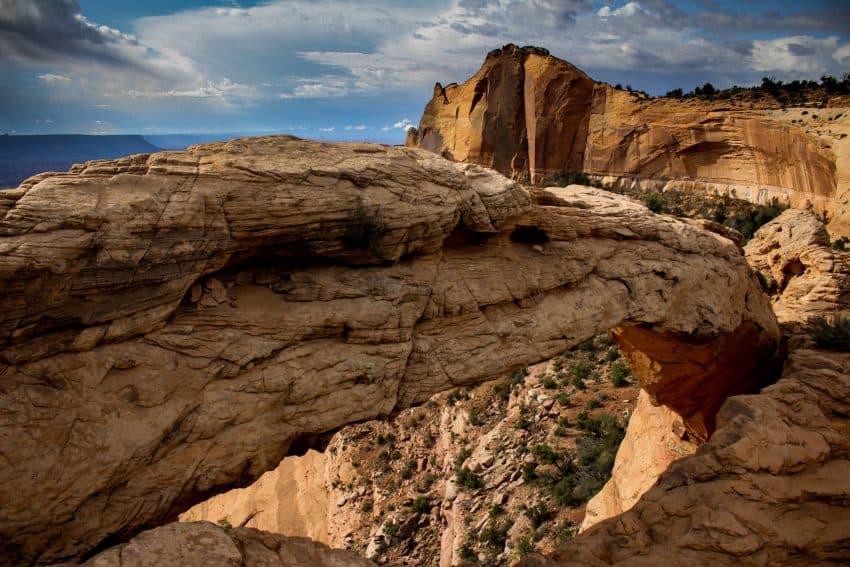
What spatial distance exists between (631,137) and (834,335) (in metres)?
26.3

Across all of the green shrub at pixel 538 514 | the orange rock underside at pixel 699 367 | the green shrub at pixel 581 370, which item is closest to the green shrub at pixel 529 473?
the green shrub at pixel 538 514

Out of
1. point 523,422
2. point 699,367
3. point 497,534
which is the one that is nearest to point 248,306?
point 497,534

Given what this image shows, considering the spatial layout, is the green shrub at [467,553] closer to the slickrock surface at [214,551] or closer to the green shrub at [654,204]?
the slickrock surface at [214,551]

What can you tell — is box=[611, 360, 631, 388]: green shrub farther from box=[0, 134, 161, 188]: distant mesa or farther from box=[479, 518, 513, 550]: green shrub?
box=[0, 134, 161, 188]: distant mesa

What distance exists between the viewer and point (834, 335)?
44.1ft

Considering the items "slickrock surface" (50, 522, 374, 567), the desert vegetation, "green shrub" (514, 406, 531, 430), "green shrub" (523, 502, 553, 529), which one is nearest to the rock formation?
the desert vegetation

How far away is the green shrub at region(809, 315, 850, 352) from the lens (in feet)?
43.3

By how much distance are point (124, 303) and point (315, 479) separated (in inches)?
810

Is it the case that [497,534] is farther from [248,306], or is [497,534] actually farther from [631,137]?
[631,137]

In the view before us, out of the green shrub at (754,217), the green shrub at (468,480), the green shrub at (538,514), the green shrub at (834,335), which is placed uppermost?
the green shrub at (754,217)

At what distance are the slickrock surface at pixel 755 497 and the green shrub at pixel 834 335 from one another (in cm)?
215

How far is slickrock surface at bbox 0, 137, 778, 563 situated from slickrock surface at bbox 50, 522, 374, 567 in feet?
3.38

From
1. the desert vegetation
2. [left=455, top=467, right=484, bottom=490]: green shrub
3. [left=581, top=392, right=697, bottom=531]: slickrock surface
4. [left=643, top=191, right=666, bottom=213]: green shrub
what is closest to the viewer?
[left=581, top=392, right=697, bottom=531]: slickrock surface

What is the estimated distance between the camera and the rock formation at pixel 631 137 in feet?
97.9
